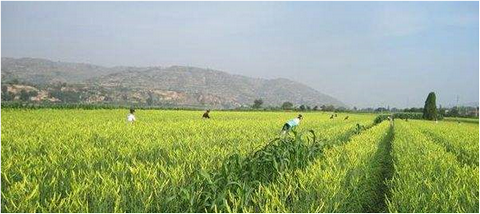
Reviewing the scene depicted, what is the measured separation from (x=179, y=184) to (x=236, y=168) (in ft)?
3.14

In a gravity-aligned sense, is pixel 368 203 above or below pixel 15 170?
below

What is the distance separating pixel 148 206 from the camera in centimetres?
479

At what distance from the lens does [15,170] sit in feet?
20.1

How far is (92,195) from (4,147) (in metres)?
4.99

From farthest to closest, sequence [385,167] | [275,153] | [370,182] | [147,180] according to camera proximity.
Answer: [385,167] → [370,182] → [275,153] → [147,180]

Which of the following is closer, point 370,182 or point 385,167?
point 370,182

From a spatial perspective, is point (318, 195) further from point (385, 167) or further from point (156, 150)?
point (385, 167)

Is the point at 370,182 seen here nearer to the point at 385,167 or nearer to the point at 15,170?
the point at 385,167

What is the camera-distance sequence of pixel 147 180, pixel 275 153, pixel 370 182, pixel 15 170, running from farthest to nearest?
pixel 370 182 → pixel 275 153 → pixel 15 170 → pixel 147 180

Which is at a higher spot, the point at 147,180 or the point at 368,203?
the point at 147,180

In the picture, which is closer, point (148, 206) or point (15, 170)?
point (148, 206)

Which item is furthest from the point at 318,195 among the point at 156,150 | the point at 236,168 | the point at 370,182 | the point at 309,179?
the point at 156,150

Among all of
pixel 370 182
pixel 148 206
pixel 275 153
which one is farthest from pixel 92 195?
pixel 370 182

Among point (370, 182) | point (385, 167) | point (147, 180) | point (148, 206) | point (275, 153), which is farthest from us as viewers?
point (385, 167)
